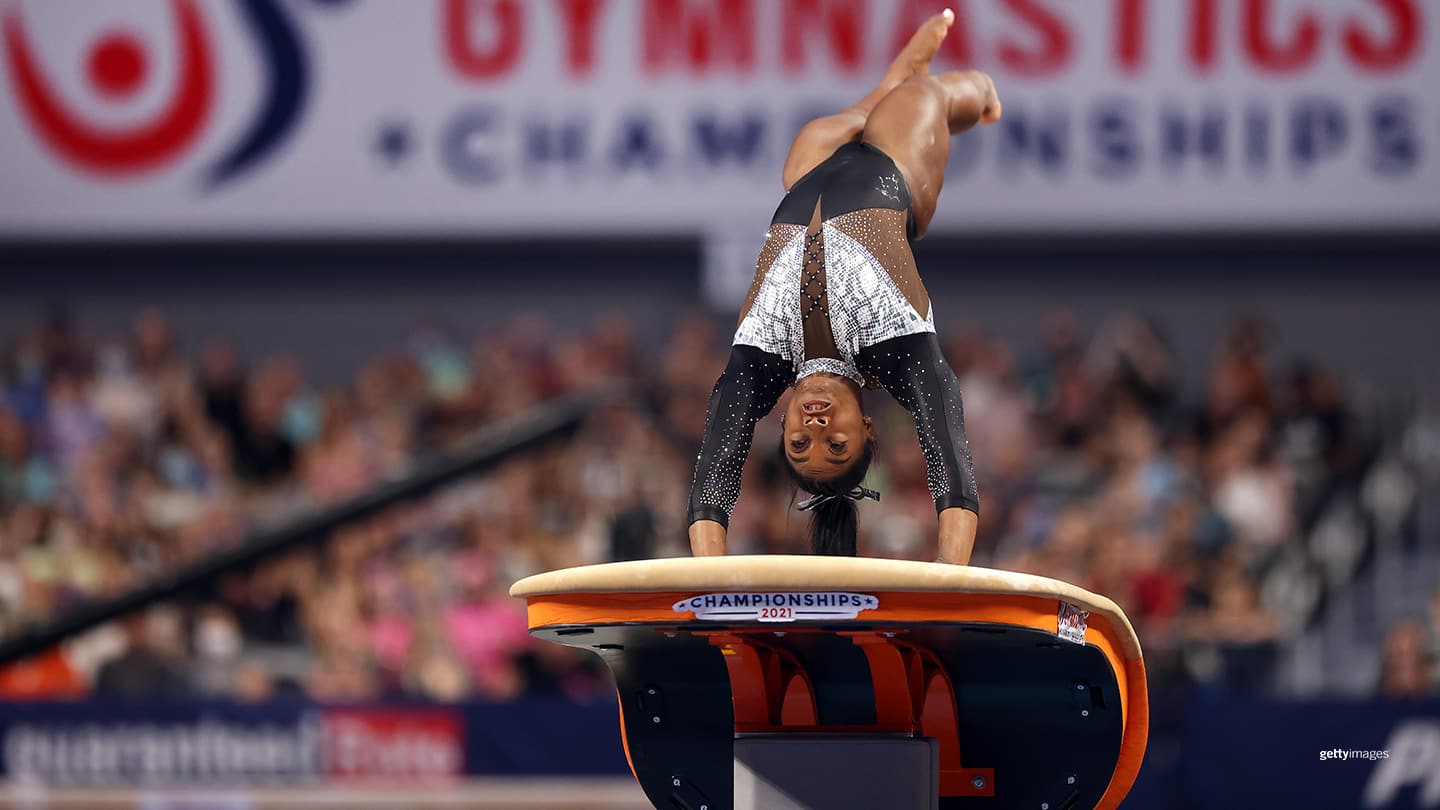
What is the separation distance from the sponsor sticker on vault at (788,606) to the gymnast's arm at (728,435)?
65 centimetres

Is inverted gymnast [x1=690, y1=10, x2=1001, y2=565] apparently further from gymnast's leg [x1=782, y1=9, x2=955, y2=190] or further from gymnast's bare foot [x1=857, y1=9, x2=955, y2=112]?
gymnast's bare foot [x1=857, y1=9, x2=955, y2=112]

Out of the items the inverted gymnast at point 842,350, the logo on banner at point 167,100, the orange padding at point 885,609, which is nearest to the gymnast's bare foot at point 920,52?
the inverted gymnast at point 842,350

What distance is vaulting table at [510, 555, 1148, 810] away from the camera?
8.94 ft

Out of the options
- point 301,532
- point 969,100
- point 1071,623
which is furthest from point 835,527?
point 301,532

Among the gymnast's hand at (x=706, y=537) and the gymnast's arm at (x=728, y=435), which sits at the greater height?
the gymnast's arm at (x=728, y=435)

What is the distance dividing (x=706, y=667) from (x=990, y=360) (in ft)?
19.9

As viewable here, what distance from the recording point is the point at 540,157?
1020cm

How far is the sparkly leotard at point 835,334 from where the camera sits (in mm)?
3414

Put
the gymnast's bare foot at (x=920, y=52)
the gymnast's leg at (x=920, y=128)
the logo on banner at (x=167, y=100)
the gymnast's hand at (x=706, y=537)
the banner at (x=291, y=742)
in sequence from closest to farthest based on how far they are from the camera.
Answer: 1. the gymnast's hand at (x=706, y=537)
2. the gymnast's leg at (x=920, y=128)
3. the gymnast's bare foot at (x=920, y=52)
4. the banner at (x=291, y=742)
5. the logo on banner at (x=167, y=100)

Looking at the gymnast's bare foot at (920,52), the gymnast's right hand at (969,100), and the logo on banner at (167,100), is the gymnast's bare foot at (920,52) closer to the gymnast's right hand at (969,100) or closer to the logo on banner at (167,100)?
the gymnast's right hand at (969,100)

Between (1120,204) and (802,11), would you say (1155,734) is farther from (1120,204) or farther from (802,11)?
(802,11)

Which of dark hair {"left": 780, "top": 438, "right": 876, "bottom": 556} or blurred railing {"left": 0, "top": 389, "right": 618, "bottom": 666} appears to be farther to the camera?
blurred railing {"left": 0, "top": 389, "right": 618, "bottom": 666}

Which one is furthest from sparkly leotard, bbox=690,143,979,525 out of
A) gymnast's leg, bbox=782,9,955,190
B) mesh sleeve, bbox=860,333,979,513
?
gymnast's leg, bbox=782,9,955,190

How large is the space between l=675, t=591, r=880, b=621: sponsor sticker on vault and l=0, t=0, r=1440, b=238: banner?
288 inches
